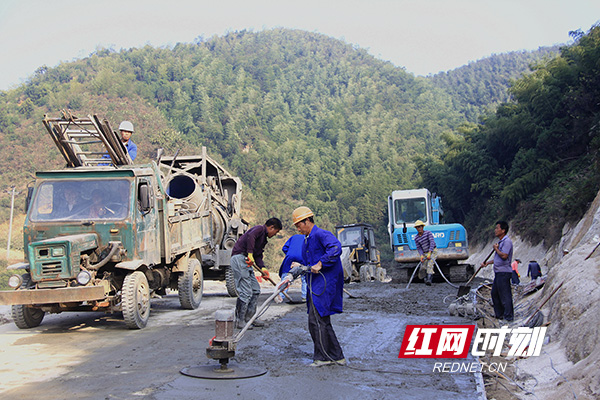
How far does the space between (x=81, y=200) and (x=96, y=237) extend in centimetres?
80

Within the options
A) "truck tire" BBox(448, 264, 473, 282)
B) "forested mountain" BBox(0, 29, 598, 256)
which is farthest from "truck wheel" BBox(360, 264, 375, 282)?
"forested mountain" BBox(0, 29, 598, 256)

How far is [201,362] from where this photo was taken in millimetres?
7008

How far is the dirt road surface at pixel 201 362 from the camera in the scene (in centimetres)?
569

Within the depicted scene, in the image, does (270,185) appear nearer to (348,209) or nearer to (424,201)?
(348,209)

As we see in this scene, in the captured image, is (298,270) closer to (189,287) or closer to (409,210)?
(189,287)

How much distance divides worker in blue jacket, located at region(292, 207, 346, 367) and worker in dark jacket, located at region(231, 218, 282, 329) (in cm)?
233

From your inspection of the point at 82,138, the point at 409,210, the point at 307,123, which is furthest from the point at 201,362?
the point at 307,123

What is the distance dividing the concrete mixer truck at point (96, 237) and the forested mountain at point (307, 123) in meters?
17.9

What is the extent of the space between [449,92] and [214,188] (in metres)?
149

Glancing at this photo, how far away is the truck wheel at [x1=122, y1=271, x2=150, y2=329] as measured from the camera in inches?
377

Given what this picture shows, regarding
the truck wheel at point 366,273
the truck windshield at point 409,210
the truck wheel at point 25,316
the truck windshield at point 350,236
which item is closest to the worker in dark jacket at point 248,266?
the truck wheel at point 25,316

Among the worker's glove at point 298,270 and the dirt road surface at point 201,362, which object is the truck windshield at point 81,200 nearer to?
the dirt road surface at point 201,362

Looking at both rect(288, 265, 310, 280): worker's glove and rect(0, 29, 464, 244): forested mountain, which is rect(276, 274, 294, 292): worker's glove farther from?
rect(0, 29, 464, 244): forested mountain

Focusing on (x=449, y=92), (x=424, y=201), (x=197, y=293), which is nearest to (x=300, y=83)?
(x=449, y=92)
